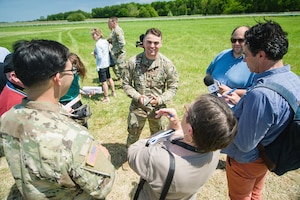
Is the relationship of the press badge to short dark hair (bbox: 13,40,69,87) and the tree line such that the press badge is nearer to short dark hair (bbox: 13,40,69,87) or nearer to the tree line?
short dark hair (bbox: 13,40,69,87)

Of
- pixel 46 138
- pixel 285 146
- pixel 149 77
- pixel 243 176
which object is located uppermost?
pixel 46 138

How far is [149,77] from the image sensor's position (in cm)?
344

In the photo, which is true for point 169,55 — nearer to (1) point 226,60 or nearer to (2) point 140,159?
(1) point 226,60

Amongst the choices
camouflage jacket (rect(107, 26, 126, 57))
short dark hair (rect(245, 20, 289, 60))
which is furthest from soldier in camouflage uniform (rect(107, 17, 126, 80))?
short dark hair (rect(245, 20, 289, 60))

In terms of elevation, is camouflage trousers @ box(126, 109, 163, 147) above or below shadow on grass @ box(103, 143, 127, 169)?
above

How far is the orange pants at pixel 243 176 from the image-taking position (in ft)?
7.25

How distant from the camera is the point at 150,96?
3529 mm

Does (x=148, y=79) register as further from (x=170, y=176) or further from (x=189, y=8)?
(x=189, y=8)

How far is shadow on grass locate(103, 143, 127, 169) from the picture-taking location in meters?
4.15

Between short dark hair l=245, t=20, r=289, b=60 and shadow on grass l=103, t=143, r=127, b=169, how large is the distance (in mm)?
3102

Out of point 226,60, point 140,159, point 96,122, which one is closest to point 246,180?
point 140,159

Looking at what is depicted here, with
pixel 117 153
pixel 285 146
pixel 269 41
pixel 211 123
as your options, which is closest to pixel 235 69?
pixel 269 41

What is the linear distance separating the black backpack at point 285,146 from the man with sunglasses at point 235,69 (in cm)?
106

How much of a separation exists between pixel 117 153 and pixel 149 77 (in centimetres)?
188
